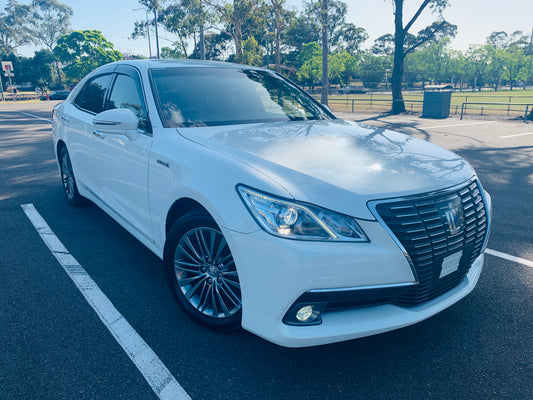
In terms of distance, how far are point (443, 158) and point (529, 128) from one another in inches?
544

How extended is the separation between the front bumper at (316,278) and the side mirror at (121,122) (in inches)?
53.6

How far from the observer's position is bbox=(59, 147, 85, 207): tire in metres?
5.04

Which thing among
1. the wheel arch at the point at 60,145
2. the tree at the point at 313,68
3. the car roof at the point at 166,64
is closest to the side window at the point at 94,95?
the car roof at the point at 166,64

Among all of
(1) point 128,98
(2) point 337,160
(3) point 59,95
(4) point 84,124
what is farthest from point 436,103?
(2) point 337,160

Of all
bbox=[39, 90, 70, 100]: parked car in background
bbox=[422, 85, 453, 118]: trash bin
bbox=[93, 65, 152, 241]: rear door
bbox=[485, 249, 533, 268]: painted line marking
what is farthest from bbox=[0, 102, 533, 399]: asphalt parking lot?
bbox=[422, 85, 453, 118]: trash bin

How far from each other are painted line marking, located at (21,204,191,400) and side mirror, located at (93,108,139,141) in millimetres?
1230

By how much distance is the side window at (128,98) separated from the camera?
125 inches

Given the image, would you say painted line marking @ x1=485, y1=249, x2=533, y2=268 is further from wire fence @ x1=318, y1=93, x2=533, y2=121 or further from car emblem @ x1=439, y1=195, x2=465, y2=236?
wire fence @ x1=318, y1=93, x2=533, y2=121

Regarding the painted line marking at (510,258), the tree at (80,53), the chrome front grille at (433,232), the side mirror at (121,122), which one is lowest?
the painted line marking at (510,258)

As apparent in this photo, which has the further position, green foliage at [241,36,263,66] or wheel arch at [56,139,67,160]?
green foliage at [241,36,263,66]

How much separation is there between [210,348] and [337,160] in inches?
54.2

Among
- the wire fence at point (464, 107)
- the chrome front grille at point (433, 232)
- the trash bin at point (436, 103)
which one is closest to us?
the chrome front grille at point (433, 232)

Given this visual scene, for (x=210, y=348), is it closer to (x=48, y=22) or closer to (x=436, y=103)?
(x=436, y=103)

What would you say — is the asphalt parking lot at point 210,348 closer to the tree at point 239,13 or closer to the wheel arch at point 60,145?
the wheel arch at point 60,145
